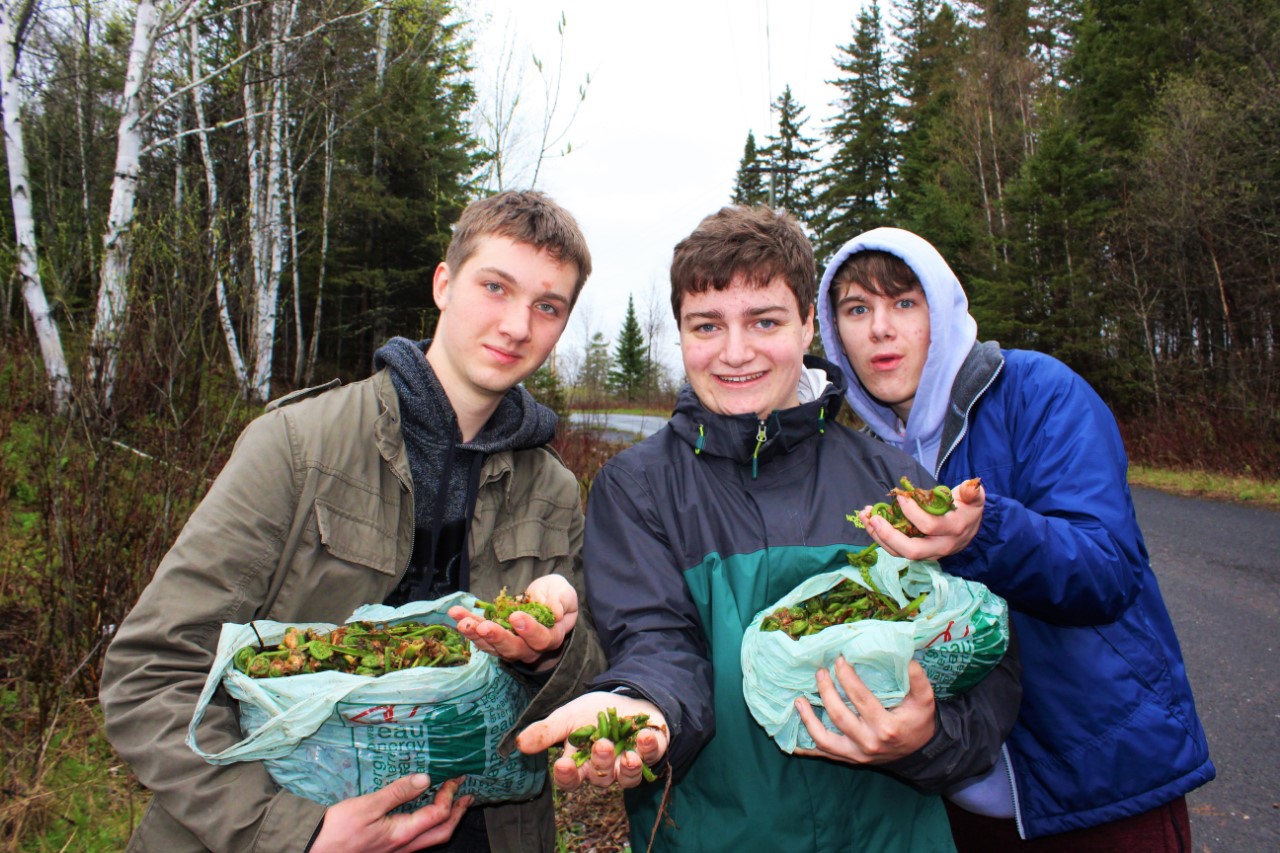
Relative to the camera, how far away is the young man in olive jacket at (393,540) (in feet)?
5.42

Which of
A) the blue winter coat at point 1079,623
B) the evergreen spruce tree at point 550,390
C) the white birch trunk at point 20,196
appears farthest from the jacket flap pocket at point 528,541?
the white birch trunk at point 20,196

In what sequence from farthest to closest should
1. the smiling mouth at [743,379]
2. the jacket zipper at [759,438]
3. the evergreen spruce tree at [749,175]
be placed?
1. the evergreen spruce tree at [749,175]
2. the smiling mouth at [743,379]
3. the jacket zipper at [759,438]

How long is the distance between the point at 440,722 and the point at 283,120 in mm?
15279

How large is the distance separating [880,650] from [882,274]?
3.94 ft

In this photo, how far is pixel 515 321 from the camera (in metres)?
2.17

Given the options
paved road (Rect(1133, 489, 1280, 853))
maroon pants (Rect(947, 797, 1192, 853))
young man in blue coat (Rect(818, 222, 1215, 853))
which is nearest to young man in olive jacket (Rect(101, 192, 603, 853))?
young man in blue coat (Rect(818, 222, 1215, 853))

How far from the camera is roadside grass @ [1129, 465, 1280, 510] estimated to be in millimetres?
11031

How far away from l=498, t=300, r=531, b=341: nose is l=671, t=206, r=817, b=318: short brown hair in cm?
43

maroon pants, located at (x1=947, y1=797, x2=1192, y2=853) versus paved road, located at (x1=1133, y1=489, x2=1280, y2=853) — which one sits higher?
maroon pants, located at (x1=947, y1=797, x2=1192, y2=853)

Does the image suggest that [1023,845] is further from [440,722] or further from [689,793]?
[440,722]

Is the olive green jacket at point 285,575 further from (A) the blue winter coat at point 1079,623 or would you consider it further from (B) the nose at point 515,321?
(A) the blue winter coat at point 1079,623

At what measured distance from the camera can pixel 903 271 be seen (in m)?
2.32

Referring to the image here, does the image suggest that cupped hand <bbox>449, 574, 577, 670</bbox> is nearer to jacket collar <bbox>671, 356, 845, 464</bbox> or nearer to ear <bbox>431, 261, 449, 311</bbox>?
jacket collar <bbox>671, 356, 845, 464</bbox>

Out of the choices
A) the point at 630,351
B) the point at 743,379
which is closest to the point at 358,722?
the point at 743,379
